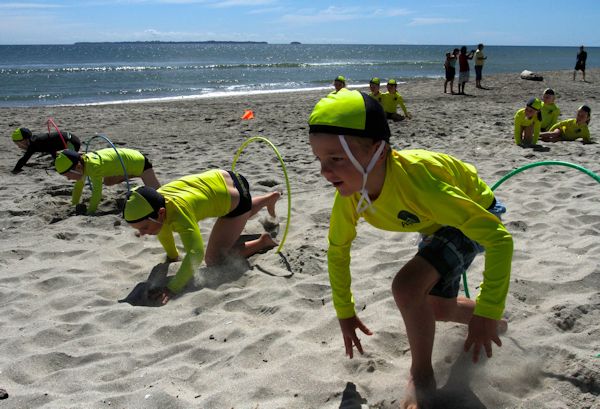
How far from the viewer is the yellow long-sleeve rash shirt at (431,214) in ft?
7.52

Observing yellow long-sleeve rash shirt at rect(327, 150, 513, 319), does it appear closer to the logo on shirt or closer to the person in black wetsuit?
the logo on shirt

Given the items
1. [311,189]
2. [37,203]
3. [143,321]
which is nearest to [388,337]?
[143,321]

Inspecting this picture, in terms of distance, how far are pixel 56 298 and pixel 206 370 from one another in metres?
1.73

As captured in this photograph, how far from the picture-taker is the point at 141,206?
14.0 feet

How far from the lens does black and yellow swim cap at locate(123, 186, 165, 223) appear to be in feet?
14.0

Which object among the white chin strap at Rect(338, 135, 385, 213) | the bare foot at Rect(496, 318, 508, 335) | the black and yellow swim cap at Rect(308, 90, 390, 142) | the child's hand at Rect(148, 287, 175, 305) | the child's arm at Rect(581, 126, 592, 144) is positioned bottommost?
the child's hand at Rect(148, 287, 175, 305)

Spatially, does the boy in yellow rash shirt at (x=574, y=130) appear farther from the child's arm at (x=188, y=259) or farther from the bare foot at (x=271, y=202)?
the child's arm at (x=188, y=259)

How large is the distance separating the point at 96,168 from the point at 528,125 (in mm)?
7014

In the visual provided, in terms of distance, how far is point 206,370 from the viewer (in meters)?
3.10

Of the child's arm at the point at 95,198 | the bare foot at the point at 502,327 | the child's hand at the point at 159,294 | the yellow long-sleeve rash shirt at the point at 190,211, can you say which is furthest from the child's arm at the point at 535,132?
the child's hand at the point at 159,294

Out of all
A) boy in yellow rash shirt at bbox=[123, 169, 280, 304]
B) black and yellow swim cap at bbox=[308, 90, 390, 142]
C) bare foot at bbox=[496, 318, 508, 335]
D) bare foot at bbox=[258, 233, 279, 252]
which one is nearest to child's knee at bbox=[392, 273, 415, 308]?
black and yellow swim cap at bbox=[308, 90, 390, 142]

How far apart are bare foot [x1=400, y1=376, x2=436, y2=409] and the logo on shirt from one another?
832 millimetres

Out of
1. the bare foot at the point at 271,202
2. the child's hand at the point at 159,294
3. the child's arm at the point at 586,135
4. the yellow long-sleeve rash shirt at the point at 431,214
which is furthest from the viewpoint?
the child's arm at the point at 586,135

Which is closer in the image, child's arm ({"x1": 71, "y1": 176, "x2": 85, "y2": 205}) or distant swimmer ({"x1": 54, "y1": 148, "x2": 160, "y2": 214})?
distant swimmer ({"x1": 54, "y1": 148, "x2": 160, "y2": 214})
